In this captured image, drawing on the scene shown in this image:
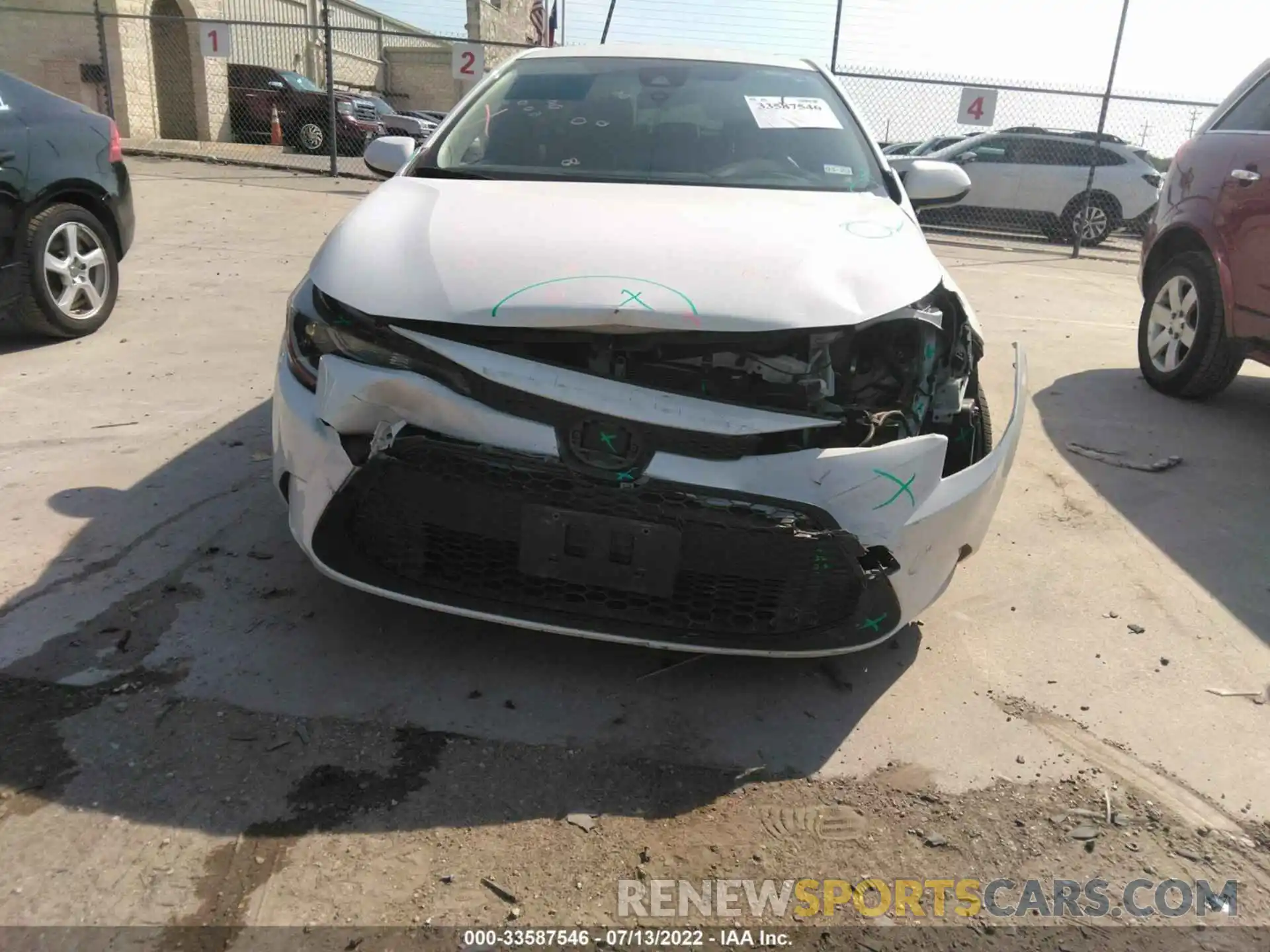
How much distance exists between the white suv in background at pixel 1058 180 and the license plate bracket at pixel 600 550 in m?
12.2

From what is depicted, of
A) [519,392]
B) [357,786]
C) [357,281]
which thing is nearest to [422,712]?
[357,786]

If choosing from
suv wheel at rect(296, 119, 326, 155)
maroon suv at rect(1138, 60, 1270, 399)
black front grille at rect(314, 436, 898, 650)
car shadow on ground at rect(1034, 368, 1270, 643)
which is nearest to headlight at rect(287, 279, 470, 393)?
black front grille at rect(314, 436, 898, 650)

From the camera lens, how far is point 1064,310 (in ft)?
26.0

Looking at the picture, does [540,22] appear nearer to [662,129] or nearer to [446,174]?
[662,129]

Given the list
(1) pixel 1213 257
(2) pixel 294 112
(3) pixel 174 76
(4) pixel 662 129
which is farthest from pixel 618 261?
(3) pixel 174 76

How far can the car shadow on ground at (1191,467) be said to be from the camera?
133 inches

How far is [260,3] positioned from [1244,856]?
2806 centimetres

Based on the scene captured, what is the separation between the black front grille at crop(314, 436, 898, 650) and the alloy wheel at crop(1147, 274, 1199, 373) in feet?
12.4

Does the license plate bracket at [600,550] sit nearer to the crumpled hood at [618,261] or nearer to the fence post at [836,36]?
the crumpled hood at [618,261]

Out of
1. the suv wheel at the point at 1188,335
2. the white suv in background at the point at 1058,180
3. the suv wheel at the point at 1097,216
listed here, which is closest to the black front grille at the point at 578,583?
the suv wheel at the point at 1188,335

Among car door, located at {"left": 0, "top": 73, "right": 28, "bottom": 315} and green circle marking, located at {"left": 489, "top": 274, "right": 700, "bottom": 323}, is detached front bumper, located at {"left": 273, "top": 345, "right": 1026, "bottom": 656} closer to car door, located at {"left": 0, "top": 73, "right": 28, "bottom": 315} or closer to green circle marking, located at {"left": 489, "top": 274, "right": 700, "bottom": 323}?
green circle marking, located at {"left": 489, "top": 274, "right": 700, "bottom": 323}

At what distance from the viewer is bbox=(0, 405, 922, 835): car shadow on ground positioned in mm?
2068

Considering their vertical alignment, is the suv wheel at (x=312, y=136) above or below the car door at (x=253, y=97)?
below

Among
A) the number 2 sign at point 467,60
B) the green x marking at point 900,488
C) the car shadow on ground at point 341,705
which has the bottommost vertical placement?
the car shadow on ground at point 341,705
